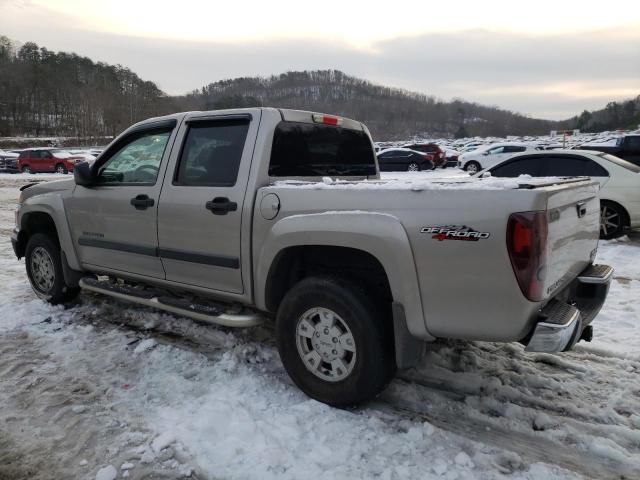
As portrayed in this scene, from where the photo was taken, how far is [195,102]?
96562mm

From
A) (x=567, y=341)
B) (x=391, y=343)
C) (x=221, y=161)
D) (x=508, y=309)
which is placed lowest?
(x=391, y=343)

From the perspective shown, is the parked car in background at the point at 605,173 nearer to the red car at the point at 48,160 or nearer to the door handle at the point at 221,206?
the door handle at the point at 221,206

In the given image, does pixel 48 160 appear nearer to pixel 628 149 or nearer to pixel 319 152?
pixel 628 149

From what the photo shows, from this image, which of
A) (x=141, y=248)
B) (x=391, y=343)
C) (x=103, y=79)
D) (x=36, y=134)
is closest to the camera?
(x=391, y=343)

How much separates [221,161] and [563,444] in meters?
3.01

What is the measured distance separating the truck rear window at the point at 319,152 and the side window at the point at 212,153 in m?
0.29

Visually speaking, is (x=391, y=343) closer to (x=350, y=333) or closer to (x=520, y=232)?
(x=350, y=333)

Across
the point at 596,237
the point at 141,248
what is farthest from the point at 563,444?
the point at 141,248

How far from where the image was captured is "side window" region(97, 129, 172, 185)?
14.7ft

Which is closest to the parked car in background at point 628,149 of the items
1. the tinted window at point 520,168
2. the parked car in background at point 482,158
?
the parked car in background at point 482,158

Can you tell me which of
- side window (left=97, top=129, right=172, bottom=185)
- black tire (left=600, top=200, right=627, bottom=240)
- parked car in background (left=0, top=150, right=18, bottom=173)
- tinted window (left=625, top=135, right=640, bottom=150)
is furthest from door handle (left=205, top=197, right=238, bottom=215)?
parked car in background (left=0, top=150, right=18, bottom=173)

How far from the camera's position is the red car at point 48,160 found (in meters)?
32.0

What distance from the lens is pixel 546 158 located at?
31.0 feet

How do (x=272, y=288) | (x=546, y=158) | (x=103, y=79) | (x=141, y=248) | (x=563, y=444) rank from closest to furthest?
(x=563, y=444), (x=272, y=288), (x=141, y=248), (x=546, y=158), (x=103, y=79)
